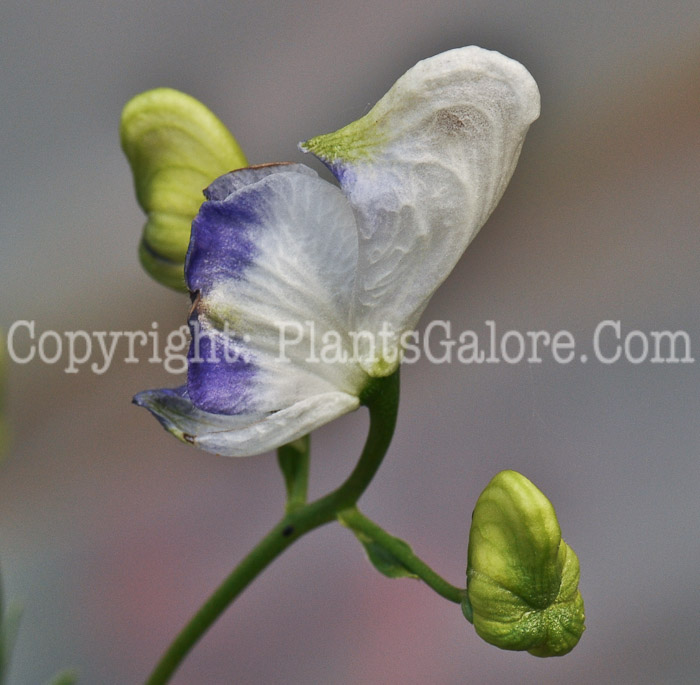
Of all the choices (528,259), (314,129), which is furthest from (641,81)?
(314,129)

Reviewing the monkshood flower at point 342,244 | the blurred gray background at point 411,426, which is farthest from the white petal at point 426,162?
the blurred gray background at point 411,426

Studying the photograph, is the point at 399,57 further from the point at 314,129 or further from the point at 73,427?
the point at 73,427

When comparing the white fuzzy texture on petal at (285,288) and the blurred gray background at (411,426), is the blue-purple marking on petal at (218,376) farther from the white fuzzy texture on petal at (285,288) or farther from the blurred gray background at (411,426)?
the blurred gray background at (411,426)

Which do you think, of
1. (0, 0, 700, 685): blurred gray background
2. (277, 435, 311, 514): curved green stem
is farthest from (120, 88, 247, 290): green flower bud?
(0, 0, 700, 685): blurred gray background

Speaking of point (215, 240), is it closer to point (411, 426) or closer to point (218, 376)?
point (218, 376)

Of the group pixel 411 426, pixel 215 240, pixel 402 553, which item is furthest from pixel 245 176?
pixel 411 426

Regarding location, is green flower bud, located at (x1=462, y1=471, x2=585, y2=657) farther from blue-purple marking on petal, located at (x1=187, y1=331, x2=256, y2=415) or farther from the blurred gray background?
the blurred gray background
